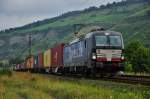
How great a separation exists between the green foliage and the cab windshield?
67582 mm

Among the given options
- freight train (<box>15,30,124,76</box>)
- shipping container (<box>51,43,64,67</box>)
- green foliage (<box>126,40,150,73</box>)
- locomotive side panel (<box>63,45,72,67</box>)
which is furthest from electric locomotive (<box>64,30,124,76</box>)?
green foliage (<box>126,40,150,73</box>)

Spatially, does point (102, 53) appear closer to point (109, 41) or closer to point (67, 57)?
point (109, 41)

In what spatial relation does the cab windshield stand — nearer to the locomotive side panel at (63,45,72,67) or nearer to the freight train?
the freight train

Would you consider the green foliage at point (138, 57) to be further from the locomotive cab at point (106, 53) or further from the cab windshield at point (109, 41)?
the locomotive cab at point (106, 53)

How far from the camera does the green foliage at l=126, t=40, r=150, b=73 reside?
4157 inches

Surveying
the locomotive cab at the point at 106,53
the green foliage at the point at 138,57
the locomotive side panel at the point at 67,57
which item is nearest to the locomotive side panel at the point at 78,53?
the locomotive side panel at the point at 67,57

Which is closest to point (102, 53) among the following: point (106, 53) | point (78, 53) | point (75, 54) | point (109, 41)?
point (106, 53)

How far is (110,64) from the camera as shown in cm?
3428

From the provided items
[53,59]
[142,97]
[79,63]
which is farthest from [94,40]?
[53,59]

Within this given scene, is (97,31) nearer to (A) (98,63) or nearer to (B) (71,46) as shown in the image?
(A) (98,63)

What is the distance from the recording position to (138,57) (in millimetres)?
111875

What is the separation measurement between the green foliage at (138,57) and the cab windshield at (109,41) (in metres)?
67.6

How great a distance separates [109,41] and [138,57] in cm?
7725

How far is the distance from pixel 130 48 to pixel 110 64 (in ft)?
278
